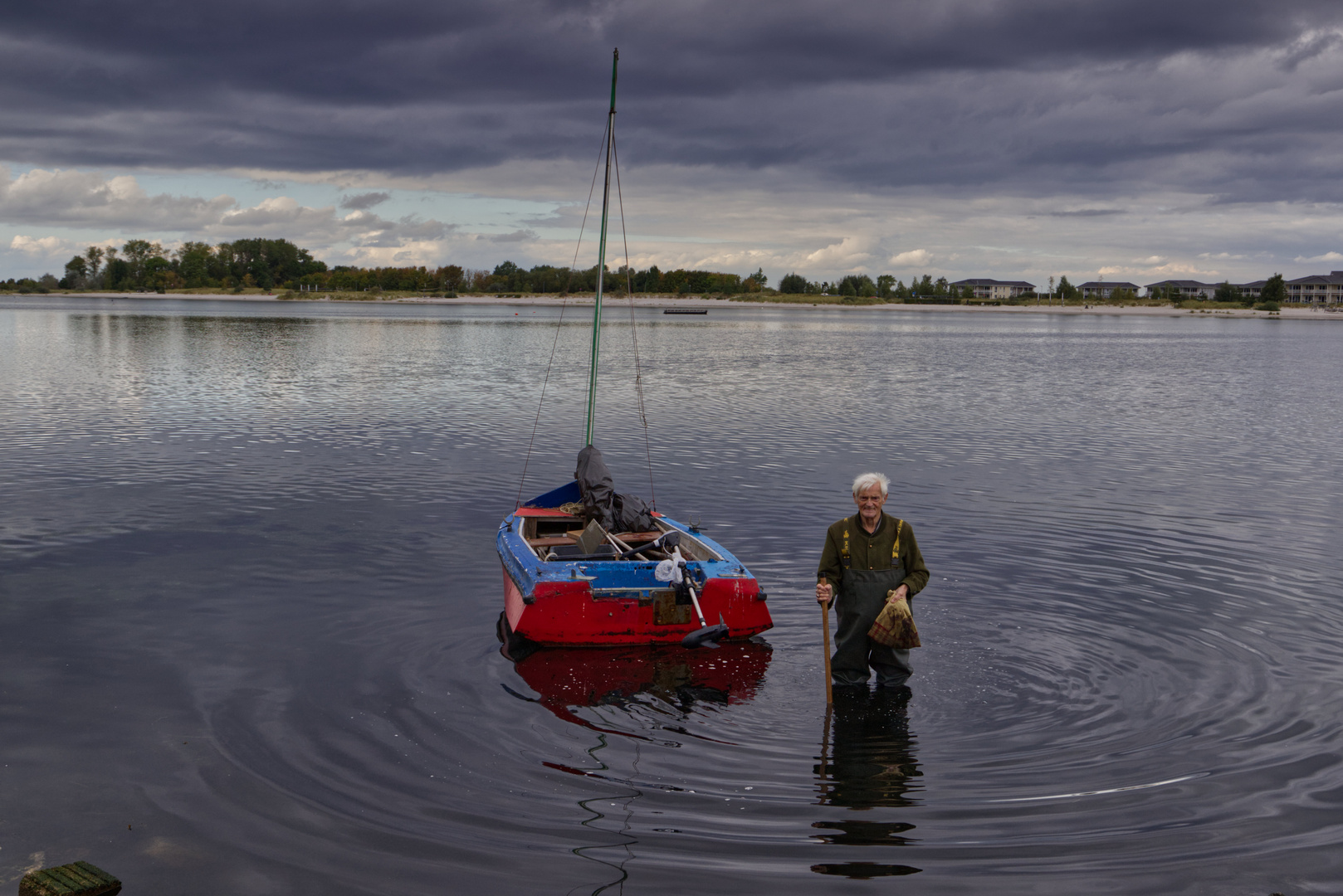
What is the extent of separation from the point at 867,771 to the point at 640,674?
3.48 meters

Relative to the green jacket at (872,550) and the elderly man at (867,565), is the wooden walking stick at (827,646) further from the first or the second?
the green jacket at (872,550)

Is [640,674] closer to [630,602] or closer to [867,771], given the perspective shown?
[630,602]

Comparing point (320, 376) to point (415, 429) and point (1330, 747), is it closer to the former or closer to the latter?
point (415, 429)

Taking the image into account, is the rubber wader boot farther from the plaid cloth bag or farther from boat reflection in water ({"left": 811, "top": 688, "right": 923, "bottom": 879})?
boat reflection in water ({"left": 811, "top": 688, "right": 923, "bottom": 879})

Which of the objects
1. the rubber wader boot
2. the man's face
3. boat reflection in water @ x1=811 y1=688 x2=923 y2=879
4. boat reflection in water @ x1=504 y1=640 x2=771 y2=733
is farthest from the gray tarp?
the man's face

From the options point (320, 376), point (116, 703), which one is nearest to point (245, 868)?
point (116, 703)

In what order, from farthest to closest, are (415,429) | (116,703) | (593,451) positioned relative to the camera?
(415,429)
(593,451)
(116,703)

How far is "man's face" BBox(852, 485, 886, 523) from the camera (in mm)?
A: 9453

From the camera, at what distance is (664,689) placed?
37.5 feet

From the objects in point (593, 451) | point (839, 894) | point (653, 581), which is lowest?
point (839, 894)

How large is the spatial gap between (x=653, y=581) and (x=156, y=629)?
22.0ft

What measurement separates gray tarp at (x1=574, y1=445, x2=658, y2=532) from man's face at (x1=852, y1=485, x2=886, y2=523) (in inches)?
263

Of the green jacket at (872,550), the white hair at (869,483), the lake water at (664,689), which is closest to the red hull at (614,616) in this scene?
the lake water at (664,689)

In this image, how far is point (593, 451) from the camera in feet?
55.2
